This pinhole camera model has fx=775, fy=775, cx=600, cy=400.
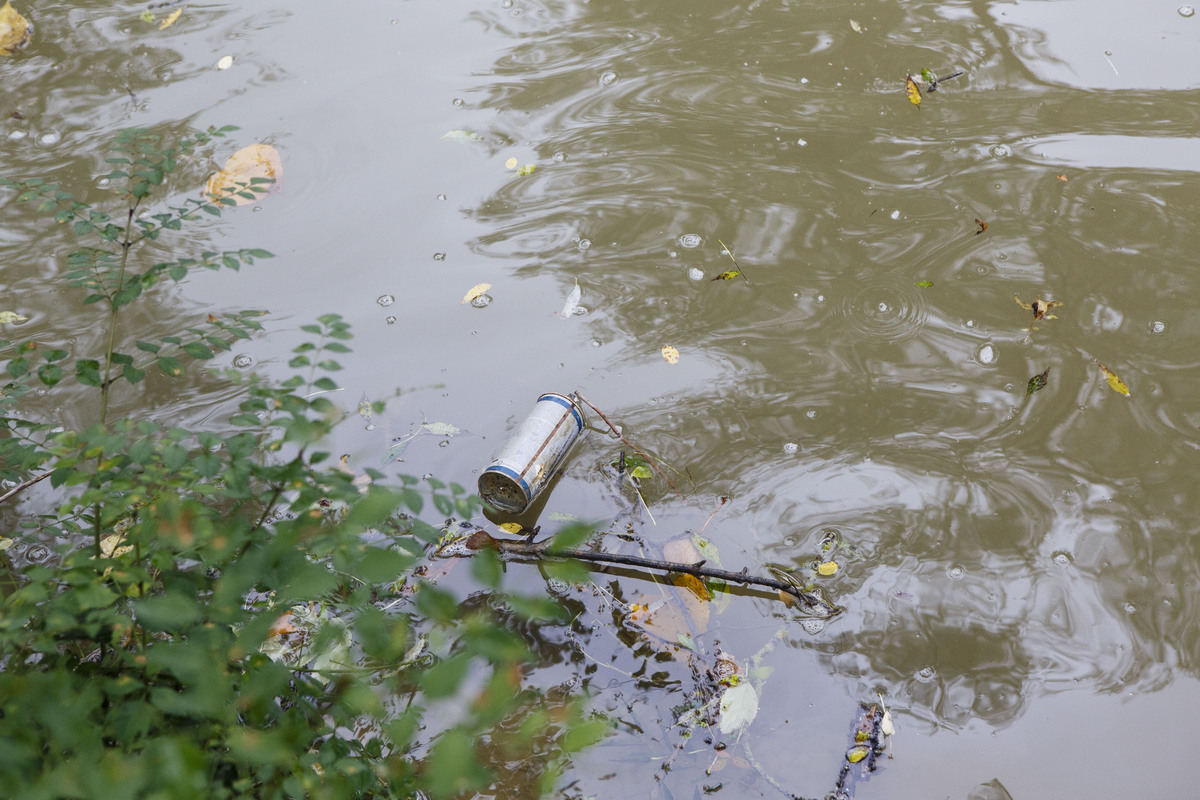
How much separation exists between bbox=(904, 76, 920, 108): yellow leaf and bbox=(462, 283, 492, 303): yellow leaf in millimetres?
2073

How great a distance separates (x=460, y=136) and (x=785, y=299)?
171 cm

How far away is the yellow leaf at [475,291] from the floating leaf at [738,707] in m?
1.76

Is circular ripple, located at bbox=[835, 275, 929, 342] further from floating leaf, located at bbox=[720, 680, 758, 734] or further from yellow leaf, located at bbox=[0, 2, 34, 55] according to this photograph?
yellow leaf, located at bbox=[0, 2, 34, 55]

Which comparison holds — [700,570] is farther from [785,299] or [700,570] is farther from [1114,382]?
[1114,382]

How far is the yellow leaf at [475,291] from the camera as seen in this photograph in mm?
3092

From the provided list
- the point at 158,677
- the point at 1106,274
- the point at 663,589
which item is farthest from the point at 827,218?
the point at 158,677

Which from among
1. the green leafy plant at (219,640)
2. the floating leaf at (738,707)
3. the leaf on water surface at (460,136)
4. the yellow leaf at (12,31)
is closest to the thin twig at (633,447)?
the floating leaf at (738,707)

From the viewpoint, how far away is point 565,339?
9.66 ft

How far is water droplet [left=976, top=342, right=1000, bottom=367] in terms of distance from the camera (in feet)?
9.00

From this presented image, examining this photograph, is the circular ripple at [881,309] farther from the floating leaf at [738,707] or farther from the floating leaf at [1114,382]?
the floating leaf at [738,707]

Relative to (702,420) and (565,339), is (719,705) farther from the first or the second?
(565,339)

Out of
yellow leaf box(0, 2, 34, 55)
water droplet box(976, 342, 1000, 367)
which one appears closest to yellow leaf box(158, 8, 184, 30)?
yellow leaf box(0, 2, 34, 55)

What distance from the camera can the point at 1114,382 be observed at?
2.66 m

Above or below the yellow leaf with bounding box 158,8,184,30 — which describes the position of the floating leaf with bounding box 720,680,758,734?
below
